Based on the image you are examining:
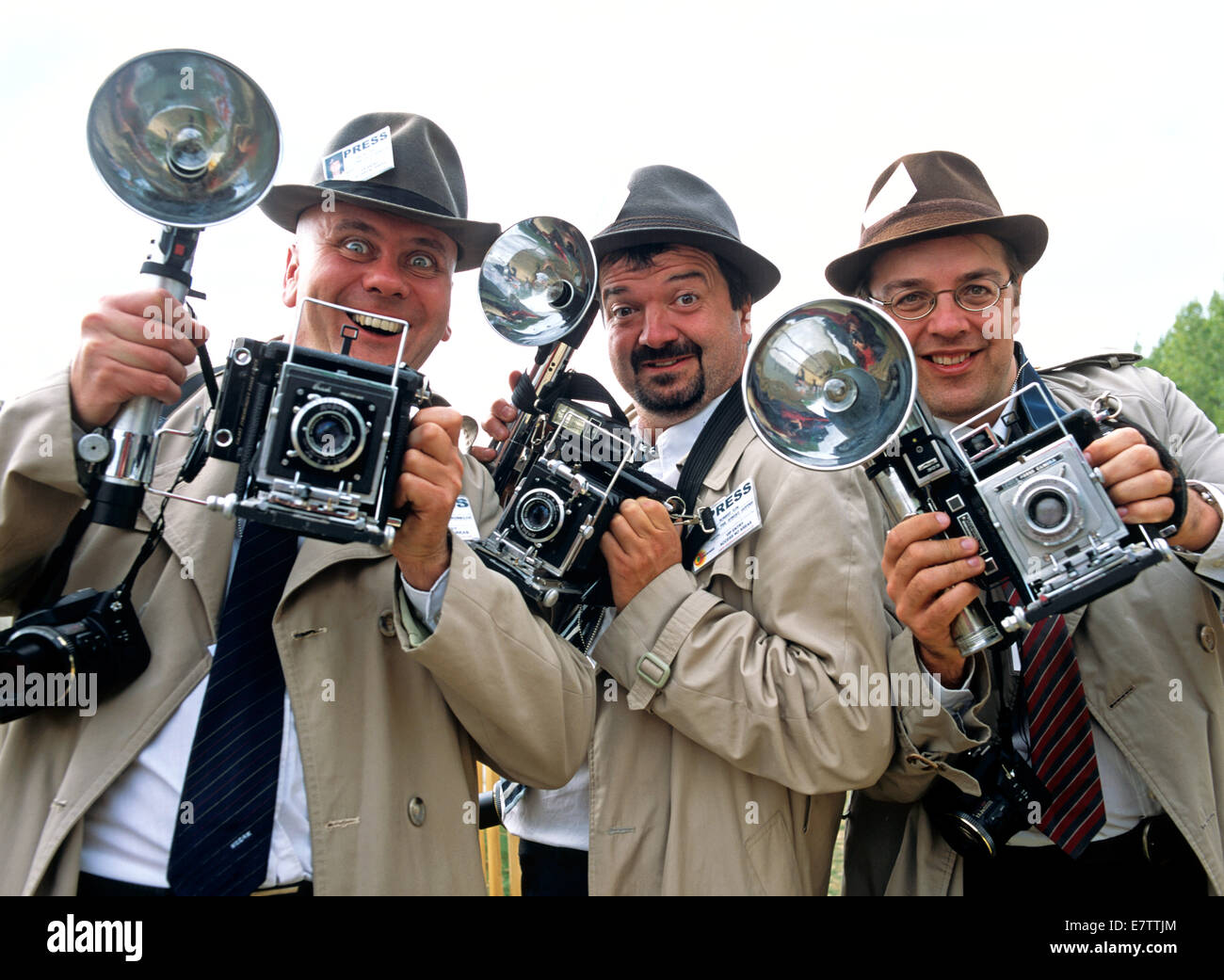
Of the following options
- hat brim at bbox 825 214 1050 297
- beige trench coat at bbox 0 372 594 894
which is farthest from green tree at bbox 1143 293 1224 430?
beige trench coat at bbox 0 372 594 894

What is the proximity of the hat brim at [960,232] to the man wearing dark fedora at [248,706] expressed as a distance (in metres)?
2.08

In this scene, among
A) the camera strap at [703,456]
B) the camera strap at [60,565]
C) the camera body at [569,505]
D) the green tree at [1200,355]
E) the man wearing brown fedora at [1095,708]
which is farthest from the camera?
the green tree at [1200,355]

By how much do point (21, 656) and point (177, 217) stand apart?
1201 mm

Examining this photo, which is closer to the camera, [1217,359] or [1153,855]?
[1153,855]

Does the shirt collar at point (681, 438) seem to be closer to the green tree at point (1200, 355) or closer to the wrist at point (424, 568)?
the wrist at point (424, 568)

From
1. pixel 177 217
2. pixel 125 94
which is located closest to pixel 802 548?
pixel 177 217

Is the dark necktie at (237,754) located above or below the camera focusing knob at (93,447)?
below

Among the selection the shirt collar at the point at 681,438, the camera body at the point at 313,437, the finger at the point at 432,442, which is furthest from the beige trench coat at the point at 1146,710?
the camera body at the point at 313,437

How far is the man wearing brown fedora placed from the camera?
2785 mm

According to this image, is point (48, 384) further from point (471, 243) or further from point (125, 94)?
point (471, 243)

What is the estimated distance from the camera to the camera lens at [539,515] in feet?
10.0

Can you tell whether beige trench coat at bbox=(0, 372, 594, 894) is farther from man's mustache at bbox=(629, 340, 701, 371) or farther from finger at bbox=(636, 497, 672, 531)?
man's mustache at bbox=(629, 340, 701, 371)

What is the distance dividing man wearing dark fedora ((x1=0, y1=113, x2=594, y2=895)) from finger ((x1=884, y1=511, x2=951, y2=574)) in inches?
39.2

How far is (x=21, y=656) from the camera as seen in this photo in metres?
Result: 2.37
